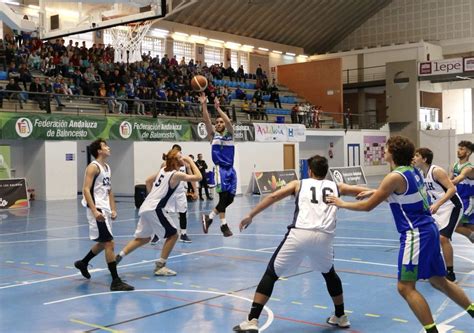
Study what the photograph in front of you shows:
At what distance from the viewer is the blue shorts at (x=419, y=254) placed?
4559mm

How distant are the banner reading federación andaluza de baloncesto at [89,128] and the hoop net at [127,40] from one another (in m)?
3.60

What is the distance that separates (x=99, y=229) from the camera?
700 cm

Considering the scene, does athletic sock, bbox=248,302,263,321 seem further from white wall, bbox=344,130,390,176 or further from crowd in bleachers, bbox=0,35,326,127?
white wall, bbox=344,130,390,176

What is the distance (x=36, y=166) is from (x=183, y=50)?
18.3 m

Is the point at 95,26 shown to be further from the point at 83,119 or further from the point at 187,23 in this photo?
the point at 187,23

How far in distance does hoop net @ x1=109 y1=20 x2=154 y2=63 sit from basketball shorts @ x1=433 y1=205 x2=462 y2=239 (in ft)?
58.1

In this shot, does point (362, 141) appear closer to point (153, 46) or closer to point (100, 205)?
point (153, 46)

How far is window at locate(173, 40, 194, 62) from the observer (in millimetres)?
37438

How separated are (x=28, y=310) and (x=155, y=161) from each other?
60.0 ft

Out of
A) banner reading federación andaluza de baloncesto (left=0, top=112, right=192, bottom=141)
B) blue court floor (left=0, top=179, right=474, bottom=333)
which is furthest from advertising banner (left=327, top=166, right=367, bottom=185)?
blue court floor (left=0, top=179, right=474, bottom=333)

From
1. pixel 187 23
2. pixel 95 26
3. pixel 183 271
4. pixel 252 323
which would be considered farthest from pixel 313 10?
pixel 252 323

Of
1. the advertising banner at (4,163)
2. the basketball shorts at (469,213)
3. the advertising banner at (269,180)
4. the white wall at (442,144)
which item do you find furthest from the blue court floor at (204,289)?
the white wall at (442,144)

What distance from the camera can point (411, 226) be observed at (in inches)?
182

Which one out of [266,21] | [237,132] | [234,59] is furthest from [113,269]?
[266,21]
